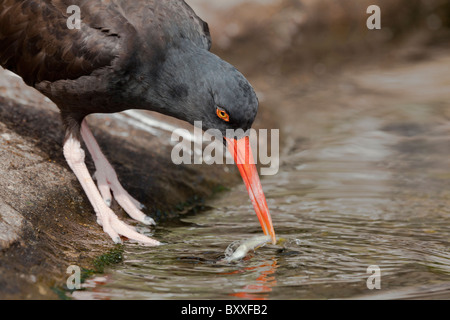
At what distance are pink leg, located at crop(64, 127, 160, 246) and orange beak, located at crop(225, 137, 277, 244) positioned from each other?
84 cm

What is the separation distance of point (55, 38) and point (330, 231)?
2.71 meters

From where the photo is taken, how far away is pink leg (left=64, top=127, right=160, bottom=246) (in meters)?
5.50

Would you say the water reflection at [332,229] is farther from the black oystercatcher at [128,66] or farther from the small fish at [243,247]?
the black oystercatcher at [128,66]

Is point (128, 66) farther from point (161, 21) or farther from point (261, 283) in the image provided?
point (261, 283)

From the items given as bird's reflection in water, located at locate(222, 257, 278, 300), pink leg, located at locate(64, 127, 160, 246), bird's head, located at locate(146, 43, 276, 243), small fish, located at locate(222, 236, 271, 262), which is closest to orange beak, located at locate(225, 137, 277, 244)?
bird's head, located at locate(146, 43, 276, 243)

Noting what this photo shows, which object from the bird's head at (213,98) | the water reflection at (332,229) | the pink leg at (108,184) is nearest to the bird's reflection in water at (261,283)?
the water reflection at (332,229)

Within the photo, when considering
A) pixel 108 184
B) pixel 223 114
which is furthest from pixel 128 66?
pixel 108 184

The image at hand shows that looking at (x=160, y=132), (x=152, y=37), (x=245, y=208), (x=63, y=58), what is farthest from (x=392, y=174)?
(x=63, y=58)

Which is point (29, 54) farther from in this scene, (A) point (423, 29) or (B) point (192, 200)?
(A) point (423, 29)

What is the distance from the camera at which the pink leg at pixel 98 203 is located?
5.50m

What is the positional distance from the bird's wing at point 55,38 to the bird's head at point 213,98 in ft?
1.53

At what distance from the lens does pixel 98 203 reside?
5.65 metres

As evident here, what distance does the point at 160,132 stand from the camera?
24.3 ft

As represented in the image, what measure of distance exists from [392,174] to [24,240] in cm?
416
